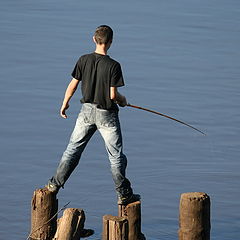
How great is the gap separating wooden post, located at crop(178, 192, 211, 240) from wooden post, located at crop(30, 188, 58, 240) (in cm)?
121

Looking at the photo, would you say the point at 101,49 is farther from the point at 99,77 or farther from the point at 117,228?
the point at 117,228

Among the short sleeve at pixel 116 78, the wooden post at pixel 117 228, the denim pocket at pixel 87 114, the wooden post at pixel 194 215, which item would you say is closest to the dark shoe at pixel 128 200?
the wooden post at pixel 194 215

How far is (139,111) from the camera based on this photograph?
16.3 m

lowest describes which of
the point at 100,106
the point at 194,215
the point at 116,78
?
the point at 194,215

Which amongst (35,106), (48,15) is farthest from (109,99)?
(48,15)

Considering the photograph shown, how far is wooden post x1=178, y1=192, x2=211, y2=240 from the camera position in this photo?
372 inches

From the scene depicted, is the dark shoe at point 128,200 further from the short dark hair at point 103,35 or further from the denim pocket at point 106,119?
the short dark hair at point 103,35

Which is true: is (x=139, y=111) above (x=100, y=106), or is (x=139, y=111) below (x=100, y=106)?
above

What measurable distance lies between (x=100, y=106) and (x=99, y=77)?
11.0 inches

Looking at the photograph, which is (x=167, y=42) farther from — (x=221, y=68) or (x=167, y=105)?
(x=167, y=105)

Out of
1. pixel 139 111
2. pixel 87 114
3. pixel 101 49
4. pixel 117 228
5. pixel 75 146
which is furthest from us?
pixel 139 111

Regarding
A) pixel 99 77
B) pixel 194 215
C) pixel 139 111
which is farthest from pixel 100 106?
pixel 139 111

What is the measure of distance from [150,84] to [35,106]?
2424 millimetres

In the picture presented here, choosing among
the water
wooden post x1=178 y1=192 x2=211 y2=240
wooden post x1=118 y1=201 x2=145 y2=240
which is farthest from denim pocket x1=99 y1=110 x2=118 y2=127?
the water
